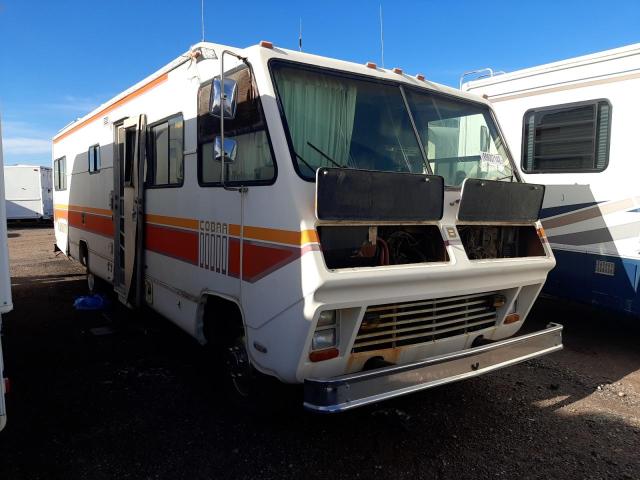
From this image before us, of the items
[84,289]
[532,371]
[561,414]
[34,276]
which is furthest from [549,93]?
[34,276]

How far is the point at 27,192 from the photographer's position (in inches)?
888

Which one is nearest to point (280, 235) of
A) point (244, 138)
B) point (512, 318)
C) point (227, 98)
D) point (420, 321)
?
point (244, 138)

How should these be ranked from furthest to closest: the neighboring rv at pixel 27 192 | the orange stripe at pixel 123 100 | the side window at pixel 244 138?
the neighboring rv at pixel 27 192, the orange stripe at pixel 123 100, the side window at pixel 244 138

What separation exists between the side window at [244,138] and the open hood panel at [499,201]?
4.63 ft

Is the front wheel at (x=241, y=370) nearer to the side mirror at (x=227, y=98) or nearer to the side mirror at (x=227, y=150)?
the side mirror at (x=227, y=150)

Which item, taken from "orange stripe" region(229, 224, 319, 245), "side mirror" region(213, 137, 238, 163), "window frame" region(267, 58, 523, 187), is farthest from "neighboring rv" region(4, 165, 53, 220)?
"window frame" region(267, 58, 523, 187)

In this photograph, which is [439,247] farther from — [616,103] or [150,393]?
[616,103]

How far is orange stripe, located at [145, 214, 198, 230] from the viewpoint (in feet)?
13.8

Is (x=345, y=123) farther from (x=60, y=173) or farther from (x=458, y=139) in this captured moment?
(x=60, y=173)

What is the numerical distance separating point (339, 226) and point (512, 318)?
191 centimetres

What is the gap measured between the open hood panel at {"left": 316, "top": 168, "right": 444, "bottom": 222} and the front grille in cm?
58

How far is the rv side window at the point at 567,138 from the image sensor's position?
547cm

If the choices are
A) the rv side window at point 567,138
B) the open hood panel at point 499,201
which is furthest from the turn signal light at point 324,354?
the rv side window at point 567,138

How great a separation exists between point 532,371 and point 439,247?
229 centimetres
